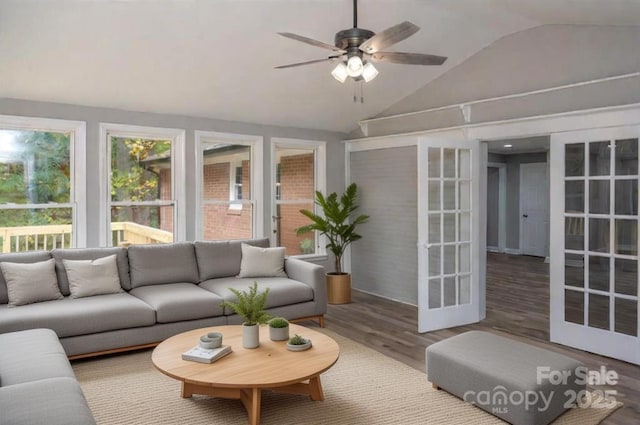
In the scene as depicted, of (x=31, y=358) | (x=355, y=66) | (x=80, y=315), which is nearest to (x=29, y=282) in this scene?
(x=80, y=315)

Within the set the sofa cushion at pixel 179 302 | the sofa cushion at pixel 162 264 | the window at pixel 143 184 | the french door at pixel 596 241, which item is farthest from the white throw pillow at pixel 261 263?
the french door at pixel 596 241

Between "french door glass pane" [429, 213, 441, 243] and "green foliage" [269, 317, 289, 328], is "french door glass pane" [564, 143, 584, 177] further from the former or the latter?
"green foliage" [269, 317, 289, 328]

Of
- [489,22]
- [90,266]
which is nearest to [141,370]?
→ [90,266]

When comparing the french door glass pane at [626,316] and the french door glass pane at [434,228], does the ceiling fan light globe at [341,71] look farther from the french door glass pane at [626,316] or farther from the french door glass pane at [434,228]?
the french door glass pane at [626,316]

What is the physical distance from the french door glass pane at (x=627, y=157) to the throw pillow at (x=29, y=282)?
15.9 ft

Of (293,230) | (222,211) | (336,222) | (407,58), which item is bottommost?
(293,230)

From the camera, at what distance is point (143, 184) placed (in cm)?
517

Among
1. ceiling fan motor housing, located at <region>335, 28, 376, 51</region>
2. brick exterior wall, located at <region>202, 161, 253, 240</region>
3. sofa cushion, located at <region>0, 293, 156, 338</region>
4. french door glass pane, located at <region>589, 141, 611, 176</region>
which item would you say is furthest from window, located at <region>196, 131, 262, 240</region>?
french door glass pane, located at <region>589, 141, 611, 176</region>

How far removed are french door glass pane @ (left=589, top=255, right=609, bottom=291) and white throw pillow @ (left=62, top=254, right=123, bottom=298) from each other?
13.9ft

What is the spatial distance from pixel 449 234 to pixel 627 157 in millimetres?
1715

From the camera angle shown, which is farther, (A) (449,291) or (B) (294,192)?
(B) (294,192)

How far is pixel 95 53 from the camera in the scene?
3.88m

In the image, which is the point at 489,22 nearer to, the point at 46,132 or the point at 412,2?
the point at 412,2

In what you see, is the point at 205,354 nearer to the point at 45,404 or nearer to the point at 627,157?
the point at 45,404
